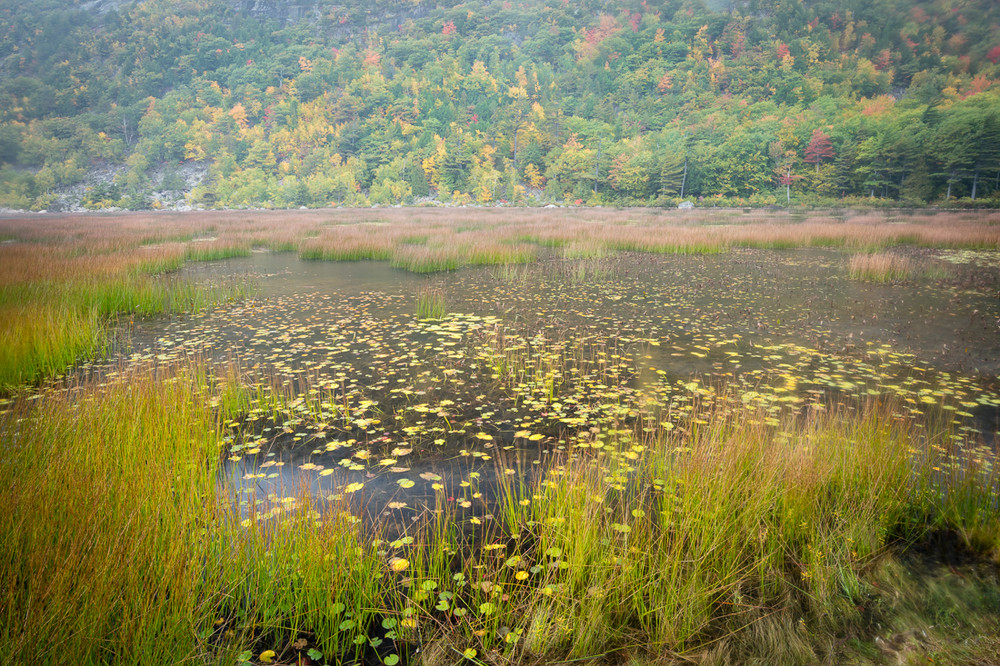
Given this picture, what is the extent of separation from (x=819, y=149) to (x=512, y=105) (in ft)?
179

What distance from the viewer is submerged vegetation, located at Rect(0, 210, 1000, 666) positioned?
1983 millimetres

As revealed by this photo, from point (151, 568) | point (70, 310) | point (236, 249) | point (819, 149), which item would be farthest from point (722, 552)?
point (819, 149)

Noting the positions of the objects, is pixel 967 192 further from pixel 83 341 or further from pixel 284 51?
pixel 284 51

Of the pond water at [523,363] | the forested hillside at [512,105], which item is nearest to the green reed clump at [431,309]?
the pond water at [523,363]

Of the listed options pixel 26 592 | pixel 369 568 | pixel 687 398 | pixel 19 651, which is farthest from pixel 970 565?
pixel 26 592

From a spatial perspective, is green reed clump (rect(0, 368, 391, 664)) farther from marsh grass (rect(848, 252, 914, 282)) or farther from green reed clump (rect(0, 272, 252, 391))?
marsh grass (rect(848, 252, 914, 282))

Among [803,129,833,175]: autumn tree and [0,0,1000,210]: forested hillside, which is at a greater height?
[0,0,1000,210]: forested hillside

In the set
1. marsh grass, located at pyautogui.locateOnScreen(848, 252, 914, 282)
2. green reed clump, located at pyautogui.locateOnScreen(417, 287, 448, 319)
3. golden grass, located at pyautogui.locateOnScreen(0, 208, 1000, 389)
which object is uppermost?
golden grass, located at pyautogui.locateOnScreen(0, 208, 1000, 389)

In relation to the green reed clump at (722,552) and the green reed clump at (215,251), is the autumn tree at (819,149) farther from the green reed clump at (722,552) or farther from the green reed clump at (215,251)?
the green reed clump at (722,552)

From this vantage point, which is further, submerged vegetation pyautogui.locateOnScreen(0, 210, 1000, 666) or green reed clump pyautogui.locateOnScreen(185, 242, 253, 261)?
green reed clump pyautogui.locateOnScreen(185, 242, 253, 261)

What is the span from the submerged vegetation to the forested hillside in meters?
48.8

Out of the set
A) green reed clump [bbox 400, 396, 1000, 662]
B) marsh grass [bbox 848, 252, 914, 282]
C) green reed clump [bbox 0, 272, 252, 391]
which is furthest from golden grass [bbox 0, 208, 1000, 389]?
green reed clump [bbox 400, 396, 1000, 662]

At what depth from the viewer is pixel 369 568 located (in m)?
2.16

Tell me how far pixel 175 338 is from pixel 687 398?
684cm
